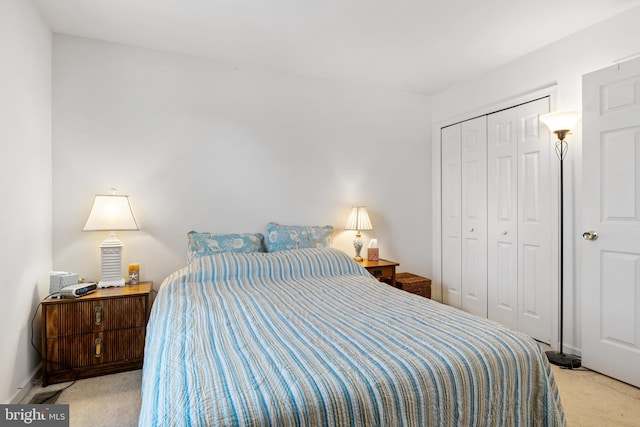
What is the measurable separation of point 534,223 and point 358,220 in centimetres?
156

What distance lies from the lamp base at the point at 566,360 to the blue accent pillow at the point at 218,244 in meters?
2.51

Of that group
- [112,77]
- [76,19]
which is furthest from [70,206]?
[76,19]

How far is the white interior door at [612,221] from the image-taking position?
2.15 m

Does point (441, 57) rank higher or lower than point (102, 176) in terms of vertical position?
higher

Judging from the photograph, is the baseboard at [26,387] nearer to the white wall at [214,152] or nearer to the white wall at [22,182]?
the white wall at [22,182]

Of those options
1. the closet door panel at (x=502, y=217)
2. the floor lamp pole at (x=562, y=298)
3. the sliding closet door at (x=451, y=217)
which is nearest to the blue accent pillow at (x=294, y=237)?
the sliding closet door at (x=451, y=217)

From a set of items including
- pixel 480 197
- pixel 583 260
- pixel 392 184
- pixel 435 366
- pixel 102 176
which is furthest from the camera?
pixel 392 184

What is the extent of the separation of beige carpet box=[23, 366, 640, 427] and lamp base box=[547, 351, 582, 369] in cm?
6

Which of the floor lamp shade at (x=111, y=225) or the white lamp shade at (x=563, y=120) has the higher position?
the white lamp shade at (x=563, y=120)

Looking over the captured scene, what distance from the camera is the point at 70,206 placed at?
100.0 inches

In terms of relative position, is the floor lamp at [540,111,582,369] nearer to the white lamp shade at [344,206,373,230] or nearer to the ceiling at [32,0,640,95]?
the ceiling at [32,0,640,95]

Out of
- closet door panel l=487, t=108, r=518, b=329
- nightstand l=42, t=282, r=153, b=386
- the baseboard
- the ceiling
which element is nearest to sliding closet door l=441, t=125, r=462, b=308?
closet door panel l=487, t=108, r=518, b=329

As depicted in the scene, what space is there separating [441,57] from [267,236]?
90.2 inches

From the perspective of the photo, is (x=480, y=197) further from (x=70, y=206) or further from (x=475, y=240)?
(x=70, y=206)
